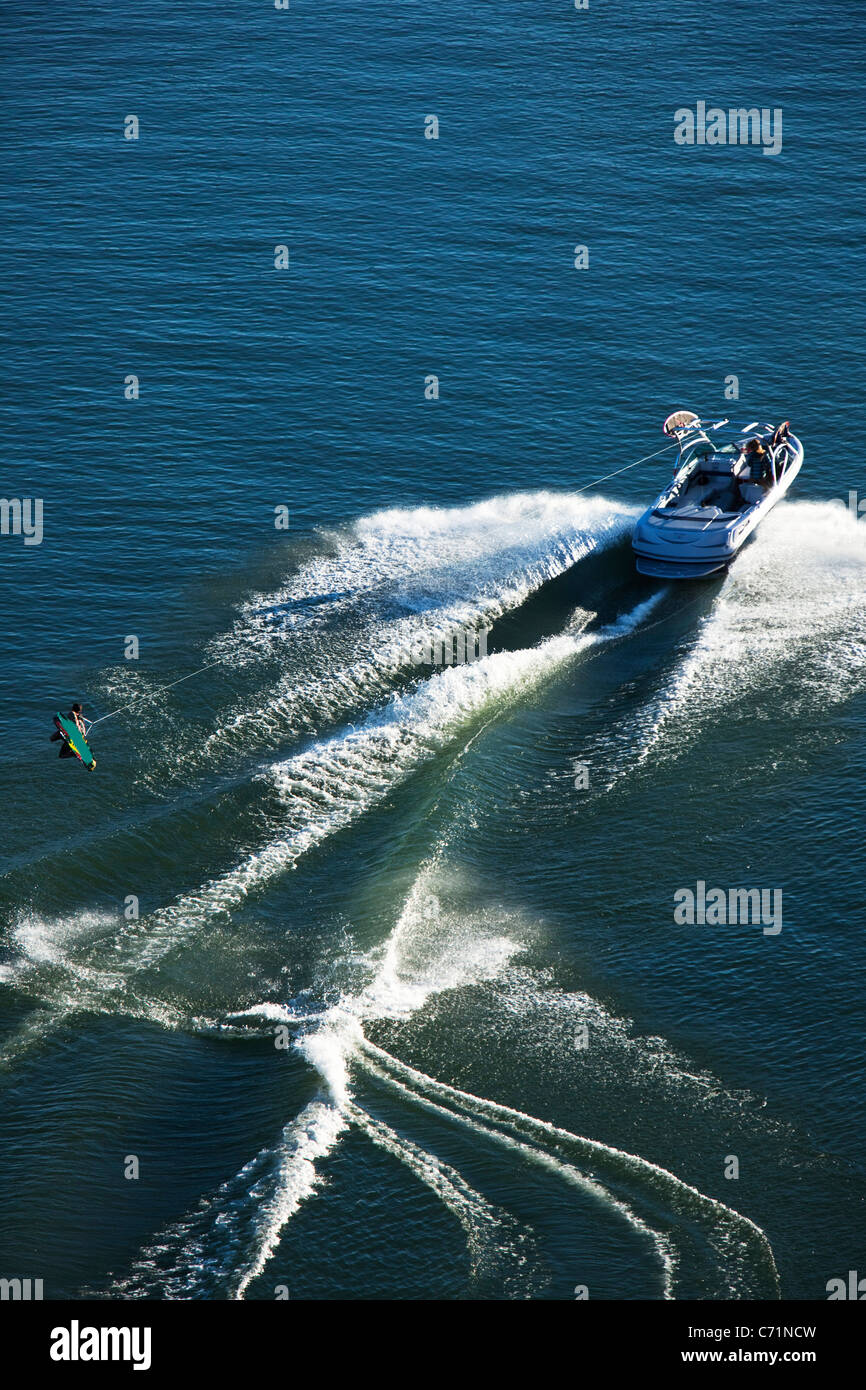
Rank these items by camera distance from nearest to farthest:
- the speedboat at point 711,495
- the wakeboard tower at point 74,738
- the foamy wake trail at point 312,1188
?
1. the foamy wake trail at point 312,1188
2. the wakeboard tower at point 74,738
3. the speedboat at point 711,495

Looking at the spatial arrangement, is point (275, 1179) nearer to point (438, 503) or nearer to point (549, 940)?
point (549, 940)

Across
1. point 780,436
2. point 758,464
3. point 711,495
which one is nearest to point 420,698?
point 711,495

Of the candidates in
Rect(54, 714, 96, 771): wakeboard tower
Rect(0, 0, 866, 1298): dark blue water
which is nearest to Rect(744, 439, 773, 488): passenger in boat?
Rect(0, 0, 866, 1298): dark blue water

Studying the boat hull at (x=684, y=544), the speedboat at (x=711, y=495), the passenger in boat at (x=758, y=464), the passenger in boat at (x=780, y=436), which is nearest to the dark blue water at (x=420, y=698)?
the boat hull at (x=684, y=544)

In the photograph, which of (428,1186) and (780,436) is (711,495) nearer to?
(780,436)

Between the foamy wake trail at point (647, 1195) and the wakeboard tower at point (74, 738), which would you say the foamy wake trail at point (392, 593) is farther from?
the foamy wake trail at point (647, 1195)
